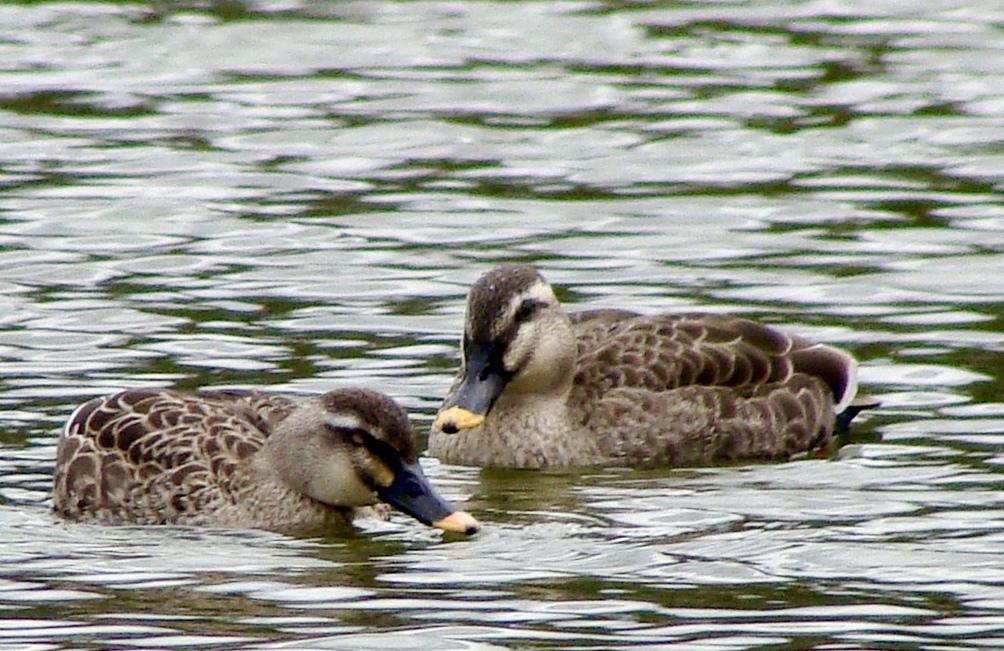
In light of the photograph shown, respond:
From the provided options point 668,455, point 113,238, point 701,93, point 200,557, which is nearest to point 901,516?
point 668,455

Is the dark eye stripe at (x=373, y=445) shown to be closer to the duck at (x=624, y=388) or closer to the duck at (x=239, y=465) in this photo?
the duck at (x=239, y=465)

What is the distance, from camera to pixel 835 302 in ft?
55.6

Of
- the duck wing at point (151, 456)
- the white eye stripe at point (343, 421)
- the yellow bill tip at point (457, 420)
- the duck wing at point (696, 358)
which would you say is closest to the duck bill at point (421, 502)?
the white eye stripe at point (343, 421)

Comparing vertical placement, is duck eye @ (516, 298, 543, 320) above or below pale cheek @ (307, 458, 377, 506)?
above

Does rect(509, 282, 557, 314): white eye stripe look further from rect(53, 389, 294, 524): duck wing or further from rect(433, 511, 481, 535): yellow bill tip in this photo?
rect(433, 511, 481, 535): yellow bill tip

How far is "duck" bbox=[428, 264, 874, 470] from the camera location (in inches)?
562

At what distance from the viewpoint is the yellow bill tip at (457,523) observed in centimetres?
1199

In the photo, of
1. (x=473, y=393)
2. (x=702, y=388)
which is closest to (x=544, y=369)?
(x=473, y=393)

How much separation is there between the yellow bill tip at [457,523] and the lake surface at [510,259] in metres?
0.14

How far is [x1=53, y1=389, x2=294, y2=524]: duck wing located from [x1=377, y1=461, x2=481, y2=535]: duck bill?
86 cm

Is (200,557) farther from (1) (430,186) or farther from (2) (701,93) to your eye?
(2) (701,93)

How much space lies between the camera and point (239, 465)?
1269 cm

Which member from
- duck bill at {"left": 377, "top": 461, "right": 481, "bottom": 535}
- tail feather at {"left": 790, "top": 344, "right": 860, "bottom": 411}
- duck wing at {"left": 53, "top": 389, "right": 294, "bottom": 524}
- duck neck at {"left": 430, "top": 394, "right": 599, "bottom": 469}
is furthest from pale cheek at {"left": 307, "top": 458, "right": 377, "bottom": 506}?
tail feather at {"left": 790, "top": 344, "right": 860, "bottom": 411}

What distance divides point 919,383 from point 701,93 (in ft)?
26.1
